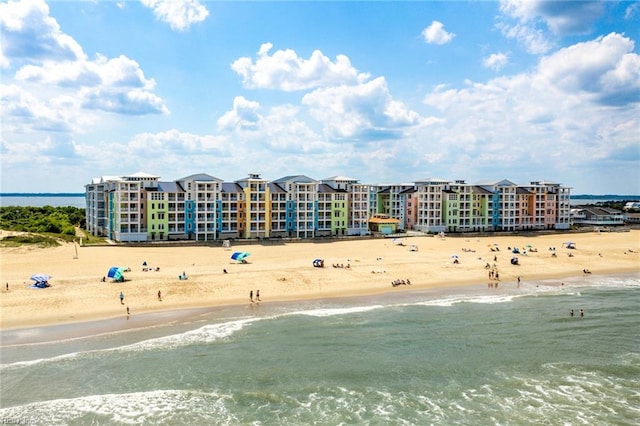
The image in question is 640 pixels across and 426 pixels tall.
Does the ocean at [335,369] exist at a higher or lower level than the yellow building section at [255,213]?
lower

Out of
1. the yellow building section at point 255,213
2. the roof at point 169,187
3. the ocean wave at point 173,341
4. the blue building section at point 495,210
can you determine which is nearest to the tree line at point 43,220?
the roof at point 169,187

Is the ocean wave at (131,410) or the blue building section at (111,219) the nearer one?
the ocean wave at (131,410)

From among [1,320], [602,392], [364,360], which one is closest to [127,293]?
[1,320]

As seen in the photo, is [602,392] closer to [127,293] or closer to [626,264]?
[127,293]

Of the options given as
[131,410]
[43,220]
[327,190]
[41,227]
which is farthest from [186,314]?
[43,220]

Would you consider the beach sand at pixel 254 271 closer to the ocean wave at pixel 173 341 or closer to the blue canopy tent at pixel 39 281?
the blue canopy tent at pixel 39 281

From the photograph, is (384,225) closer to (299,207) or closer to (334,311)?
(299,207)

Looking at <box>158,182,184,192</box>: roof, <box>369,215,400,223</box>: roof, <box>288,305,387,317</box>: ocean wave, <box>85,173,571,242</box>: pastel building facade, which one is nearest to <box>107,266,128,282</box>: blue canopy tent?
<box>288,305,387,317</box>: ocean wave
